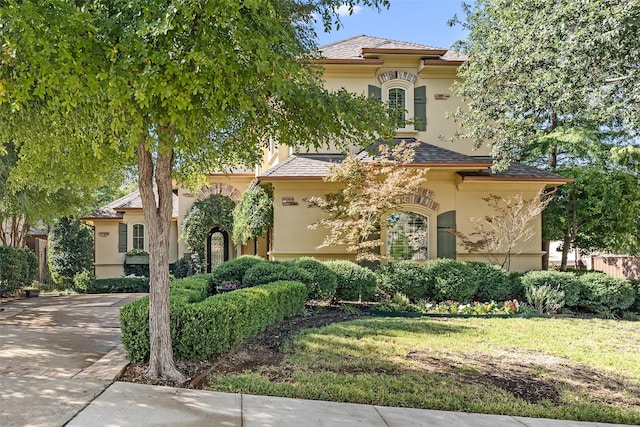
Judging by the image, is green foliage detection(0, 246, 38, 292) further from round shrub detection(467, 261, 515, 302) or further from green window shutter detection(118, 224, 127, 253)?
round shrub detection(467, 261, 515, 302)

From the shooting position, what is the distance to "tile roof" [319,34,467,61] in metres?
14.2

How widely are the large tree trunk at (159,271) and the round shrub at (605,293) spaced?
10685mm

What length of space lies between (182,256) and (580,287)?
14.8 meters

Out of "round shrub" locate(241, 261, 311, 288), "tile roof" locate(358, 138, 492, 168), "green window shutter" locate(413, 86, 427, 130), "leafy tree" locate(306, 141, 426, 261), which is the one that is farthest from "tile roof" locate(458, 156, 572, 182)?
"round shrub" locate(241, 261, 311, 288)

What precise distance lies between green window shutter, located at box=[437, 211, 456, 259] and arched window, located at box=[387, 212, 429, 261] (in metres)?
0.37

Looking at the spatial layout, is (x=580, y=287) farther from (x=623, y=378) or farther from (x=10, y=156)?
(x=10, y=156)

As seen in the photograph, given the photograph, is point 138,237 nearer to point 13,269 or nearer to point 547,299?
point 13,269

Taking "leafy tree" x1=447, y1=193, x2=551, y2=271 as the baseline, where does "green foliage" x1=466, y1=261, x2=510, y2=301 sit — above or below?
below

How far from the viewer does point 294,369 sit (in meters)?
5.87

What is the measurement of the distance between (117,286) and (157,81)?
1569 centimetres

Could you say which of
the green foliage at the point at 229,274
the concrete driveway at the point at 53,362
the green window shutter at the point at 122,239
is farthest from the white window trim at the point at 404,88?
the green window shutter at the point at 122,239

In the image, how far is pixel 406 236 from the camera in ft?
42.8

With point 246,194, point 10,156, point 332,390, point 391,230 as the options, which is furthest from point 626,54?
point 10,156

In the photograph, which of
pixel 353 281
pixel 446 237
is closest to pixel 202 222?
pixel 353 281
